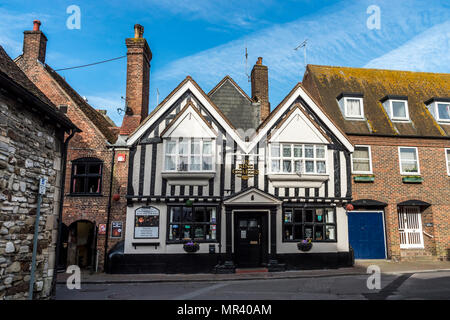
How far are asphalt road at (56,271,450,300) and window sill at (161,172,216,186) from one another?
4.02 metres

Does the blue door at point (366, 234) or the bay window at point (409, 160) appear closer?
the blue door at point (366, 234)

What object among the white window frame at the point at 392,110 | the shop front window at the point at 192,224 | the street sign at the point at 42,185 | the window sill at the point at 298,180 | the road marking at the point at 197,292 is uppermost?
the white window frame at the point at 392,110

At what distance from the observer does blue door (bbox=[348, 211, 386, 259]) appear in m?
15.8

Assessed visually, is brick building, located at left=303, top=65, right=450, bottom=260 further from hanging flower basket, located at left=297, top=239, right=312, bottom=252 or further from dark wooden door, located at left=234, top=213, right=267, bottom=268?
dark wooden door, located at left=234, top=213, right=267, bottom=268

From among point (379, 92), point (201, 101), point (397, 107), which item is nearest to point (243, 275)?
point (201, 101)

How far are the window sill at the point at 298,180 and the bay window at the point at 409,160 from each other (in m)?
5.35

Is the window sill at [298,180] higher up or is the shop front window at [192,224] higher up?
the window sill at [298,180]

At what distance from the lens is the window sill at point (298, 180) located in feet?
45.1

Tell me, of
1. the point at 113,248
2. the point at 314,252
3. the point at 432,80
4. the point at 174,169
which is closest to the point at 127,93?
the point at 174,169

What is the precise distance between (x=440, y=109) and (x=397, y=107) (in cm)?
246

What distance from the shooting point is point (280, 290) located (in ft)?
32.0

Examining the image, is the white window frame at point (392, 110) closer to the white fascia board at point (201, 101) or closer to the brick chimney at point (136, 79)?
the white fascia board at point (201, 101)

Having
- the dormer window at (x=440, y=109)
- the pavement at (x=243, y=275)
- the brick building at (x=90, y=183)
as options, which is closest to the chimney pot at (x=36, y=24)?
the brick building at (x=90, y=183)

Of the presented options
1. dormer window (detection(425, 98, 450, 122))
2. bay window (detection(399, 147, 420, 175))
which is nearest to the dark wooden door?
bay window (detection(399, 147, 420, 175))
